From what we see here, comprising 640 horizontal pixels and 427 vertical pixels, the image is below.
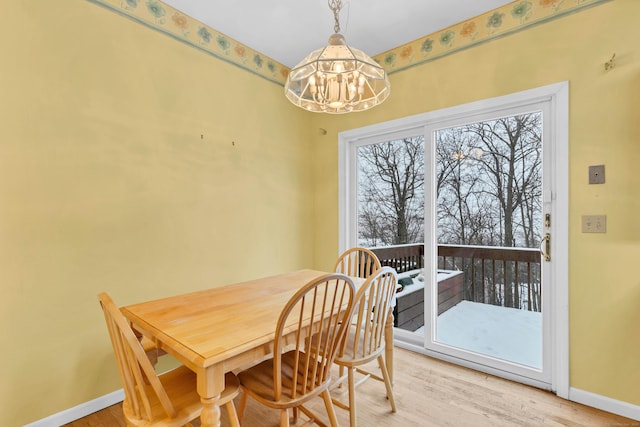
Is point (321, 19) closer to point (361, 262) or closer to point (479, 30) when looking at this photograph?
point (479, 30)

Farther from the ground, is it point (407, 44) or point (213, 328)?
point (407, 44)

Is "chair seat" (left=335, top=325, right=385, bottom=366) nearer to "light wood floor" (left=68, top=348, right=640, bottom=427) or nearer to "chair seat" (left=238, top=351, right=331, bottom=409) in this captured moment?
"chair seat" (left=238, top=351, right=331, bottom=409)

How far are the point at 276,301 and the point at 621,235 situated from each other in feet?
6.82

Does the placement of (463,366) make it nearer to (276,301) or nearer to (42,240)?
(276,301)

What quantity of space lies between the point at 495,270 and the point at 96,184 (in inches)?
115

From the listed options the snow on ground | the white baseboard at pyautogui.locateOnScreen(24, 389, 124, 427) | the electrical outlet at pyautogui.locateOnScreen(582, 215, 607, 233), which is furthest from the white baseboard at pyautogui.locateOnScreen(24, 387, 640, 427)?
the electrical outlet at pyautogui.locateOnScreen(582, 215, 607, 233)

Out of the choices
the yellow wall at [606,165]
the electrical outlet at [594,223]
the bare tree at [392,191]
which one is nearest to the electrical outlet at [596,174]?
the yellow wall at [606,165]

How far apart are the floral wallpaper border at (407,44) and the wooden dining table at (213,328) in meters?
1.95

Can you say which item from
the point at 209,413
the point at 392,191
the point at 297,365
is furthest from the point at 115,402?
Answer: the point at 392,191

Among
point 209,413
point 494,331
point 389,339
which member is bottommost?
point 494,331

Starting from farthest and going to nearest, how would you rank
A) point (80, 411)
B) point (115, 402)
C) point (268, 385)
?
point (115, 402) → point (80, 411) → point (268, 385)

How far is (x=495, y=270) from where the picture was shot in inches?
93.2

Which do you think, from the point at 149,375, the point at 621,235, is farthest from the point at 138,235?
the point at 621,235

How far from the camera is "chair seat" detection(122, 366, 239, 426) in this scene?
1.12 m
